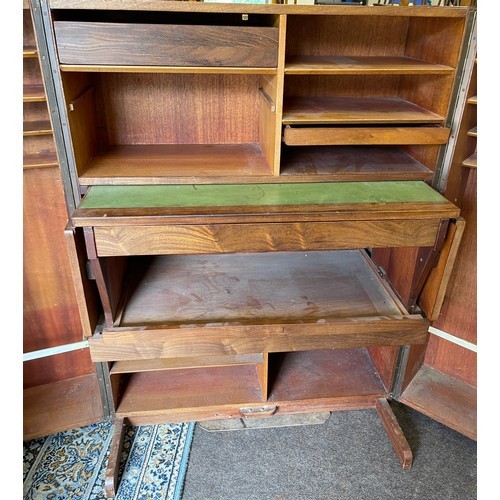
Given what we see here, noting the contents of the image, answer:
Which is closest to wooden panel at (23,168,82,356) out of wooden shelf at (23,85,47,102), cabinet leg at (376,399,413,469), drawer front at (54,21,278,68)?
wooden shelf at (23,85,47,102)

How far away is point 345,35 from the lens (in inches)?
67.1

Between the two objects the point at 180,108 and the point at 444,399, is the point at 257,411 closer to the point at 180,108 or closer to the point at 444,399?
the point at 444,399

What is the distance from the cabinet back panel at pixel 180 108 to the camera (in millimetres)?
1713

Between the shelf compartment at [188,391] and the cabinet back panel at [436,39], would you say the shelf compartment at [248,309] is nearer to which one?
the shelf compartment at [188,391]

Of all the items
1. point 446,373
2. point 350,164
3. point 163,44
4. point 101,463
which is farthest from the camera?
point 446,373

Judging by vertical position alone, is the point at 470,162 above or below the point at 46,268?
above

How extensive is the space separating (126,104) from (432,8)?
1.09m

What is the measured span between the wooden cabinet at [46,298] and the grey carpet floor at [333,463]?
522 millimetres

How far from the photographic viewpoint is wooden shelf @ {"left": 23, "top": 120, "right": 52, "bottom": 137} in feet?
4.96

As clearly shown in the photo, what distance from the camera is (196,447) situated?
187 centimetres

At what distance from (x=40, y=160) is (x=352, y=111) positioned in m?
1.09

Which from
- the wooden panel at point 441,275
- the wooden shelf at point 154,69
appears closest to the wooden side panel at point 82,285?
the wooden shelf at point 154,69

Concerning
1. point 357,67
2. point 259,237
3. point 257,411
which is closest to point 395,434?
point 257,411
